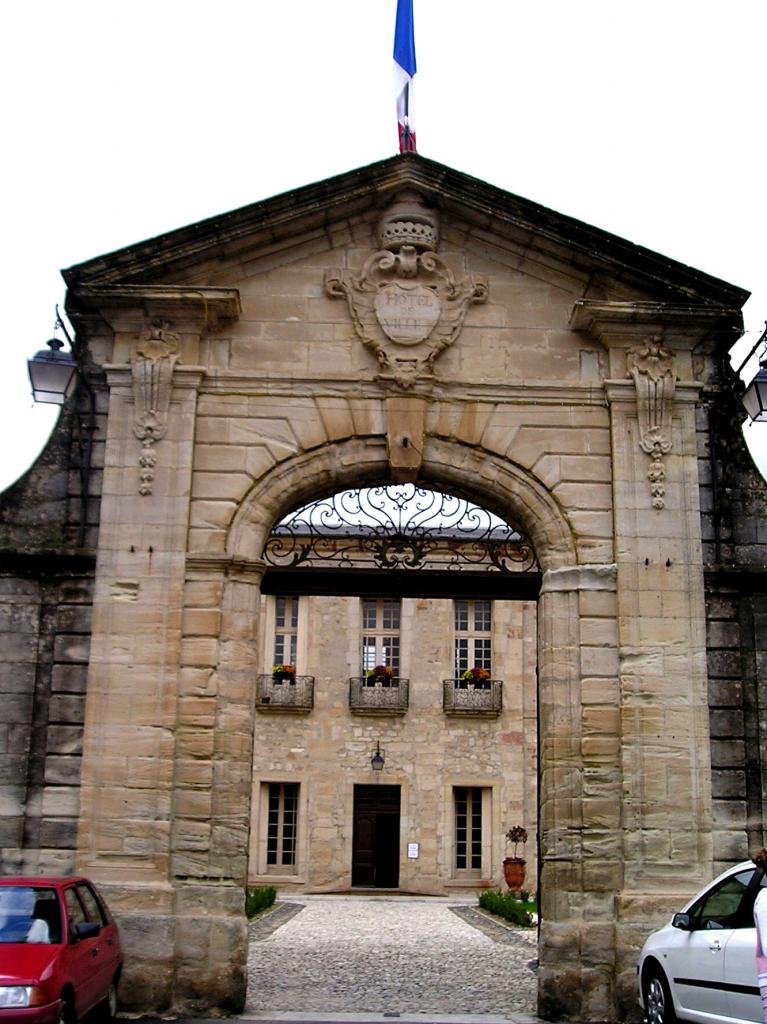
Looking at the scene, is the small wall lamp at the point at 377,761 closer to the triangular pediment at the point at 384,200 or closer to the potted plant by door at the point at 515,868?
the potted plant by door at the point at 515,868

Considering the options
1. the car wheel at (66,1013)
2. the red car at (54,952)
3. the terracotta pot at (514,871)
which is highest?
the red car at (54,952)

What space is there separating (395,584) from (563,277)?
3.02m

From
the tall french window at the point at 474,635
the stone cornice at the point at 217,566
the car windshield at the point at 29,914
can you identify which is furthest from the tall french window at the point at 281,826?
the car windshield at the point at 29,914

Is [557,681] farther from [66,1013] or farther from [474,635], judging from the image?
[474,635]

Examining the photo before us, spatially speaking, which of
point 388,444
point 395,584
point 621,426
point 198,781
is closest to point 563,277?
point 621,426

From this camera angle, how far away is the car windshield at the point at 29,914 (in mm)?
7156

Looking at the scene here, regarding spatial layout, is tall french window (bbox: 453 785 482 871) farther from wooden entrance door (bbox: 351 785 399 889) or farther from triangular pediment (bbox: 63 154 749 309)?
triangular pediment (bbox: 63 154 749 309)

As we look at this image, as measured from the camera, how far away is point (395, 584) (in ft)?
35.2

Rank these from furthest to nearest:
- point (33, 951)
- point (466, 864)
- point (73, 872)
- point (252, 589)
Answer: point (466, 864) → point (252, 589) → point (73, 872) → point (33, 951)

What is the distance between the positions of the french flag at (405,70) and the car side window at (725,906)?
7059 mm

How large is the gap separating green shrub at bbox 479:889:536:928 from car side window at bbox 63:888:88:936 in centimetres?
1075

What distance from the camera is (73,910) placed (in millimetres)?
7660

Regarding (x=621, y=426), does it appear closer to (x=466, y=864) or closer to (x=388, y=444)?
(x=388, y=444)

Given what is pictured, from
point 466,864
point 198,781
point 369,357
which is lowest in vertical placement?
point 466,864
